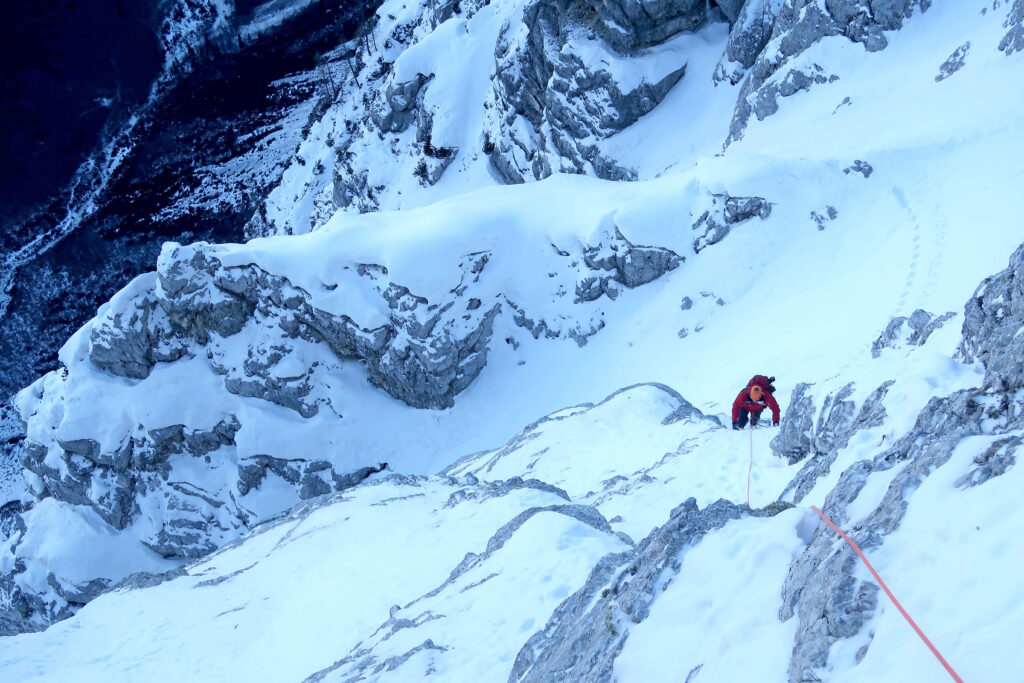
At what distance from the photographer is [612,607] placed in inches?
289

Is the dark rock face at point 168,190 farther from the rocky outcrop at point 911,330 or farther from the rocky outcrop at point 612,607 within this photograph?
the rocky outcrop at point 612,607

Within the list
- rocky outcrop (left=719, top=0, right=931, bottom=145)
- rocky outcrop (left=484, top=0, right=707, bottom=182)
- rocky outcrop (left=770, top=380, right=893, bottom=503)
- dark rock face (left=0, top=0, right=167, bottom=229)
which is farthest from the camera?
dark rock face (left=0, top=0, right=167, bottom=229)

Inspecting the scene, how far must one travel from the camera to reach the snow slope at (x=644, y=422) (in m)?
6.14

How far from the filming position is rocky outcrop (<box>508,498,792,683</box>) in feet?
22.9

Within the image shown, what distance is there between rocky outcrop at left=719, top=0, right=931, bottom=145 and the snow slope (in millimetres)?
625

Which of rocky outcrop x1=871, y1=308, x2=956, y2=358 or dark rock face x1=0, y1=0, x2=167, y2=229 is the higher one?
dark rock face x1=0, y1=0, x2=167, y2=229

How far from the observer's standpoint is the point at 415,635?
1030cm

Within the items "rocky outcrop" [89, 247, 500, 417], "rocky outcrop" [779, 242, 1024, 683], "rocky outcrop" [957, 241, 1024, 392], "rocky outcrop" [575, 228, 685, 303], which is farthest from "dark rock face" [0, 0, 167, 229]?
"rocky outcrop" [779, 242, 1024, 683]

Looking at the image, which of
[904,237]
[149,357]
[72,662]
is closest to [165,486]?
[149,357]

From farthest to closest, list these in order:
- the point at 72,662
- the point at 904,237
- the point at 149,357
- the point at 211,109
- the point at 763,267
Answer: the point at 211,109 < the point at 149,357 < the point at 763,267 < the point at 904,237 < the point at 72,662

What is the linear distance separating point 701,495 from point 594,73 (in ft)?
110

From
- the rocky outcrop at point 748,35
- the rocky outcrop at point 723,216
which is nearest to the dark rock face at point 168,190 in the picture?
the rocky outcrop at point 748,35

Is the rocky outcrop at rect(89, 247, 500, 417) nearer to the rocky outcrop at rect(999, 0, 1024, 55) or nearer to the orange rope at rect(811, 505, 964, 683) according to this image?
the rocky outcrop at rect(999, 0, 1024, 55)

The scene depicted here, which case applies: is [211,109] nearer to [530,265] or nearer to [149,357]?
[149,357]
